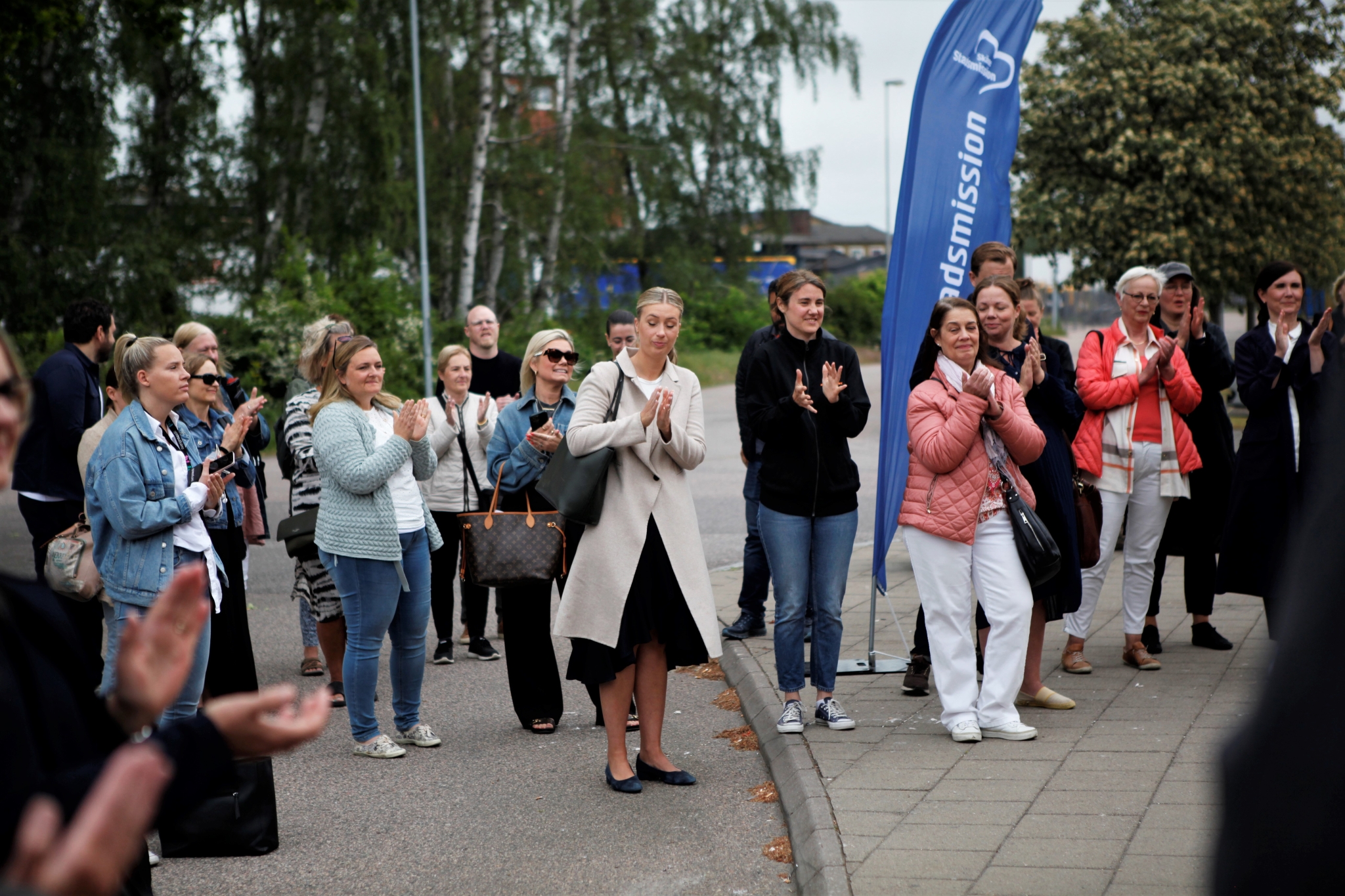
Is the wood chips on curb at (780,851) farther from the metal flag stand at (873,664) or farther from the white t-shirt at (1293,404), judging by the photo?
the white t-shirt at (1293,404)

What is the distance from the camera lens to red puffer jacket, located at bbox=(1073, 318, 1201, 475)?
675cm

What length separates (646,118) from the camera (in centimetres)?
4072

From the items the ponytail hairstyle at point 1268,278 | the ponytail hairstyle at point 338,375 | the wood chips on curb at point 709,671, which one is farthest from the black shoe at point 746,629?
the ponytail hairstyle at point 1268,278

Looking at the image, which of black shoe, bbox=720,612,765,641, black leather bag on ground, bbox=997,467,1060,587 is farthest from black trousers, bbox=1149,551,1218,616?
black shoe, bbox=720,612,765,641

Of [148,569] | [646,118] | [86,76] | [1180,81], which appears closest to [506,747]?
[148,569]

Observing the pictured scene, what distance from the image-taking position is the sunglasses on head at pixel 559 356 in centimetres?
671

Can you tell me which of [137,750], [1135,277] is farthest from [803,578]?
[137,750]

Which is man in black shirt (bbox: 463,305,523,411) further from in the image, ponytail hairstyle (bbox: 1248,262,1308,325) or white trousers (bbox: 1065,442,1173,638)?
ponytail hairstyle (bbox: 1248,262,1308,325)

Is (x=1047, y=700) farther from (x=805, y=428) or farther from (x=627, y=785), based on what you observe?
(x=627, y=785)

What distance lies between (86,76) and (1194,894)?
973 inches

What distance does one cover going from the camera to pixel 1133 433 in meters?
6.82

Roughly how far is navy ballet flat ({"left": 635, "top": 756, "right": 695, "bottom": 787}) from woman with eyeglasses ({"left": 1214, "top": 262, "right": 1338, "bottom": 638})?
2.99 meters

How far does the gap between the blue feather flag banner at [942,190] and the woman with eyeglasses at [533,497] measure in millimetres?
1752

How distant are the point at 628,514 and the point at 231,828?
6.40ft
